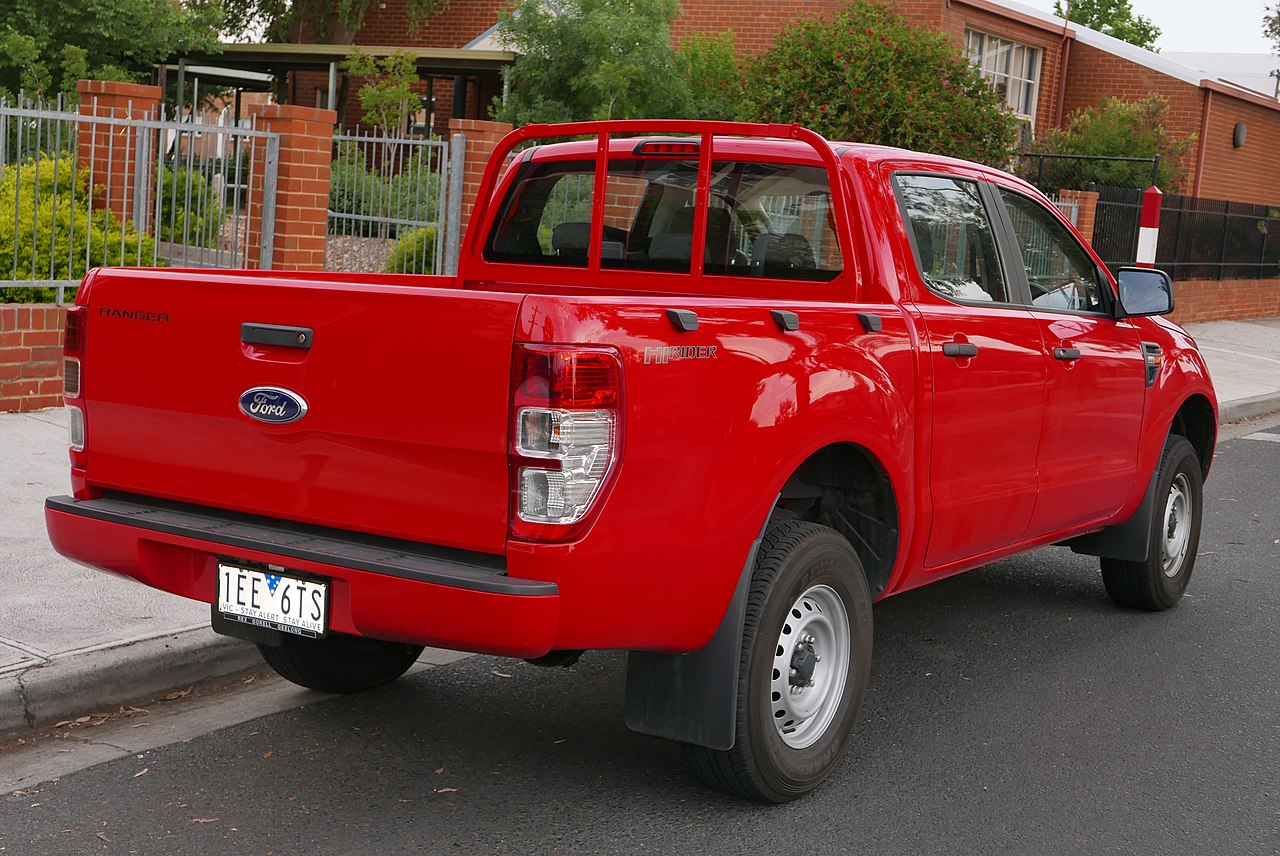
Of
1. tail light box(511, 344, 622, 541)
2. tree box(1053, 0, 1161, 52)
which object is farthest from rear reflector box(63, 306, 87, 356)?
tree box(1053, 0, 1161, 52)

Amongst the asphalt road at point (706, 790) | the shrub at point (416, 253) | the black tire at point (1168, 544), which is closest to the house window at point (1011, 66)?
the shrub at point (416, 253)

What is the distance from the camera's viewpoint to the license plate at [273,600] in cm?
391

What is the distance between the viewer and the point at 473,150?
534 inches

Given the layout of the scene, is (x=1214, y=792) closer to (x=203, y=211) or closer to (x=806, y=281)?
(x=806, y=281)

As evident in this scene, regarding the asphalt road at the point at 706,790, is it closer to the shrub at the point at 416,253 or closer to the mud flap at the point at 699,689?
the mud flap at the point at 699,689

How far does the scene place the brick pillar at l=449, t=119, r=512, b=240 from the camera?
13539 mm

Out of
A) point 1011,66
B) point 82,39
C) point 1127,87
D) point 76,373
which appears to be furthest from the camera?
point 1127,87

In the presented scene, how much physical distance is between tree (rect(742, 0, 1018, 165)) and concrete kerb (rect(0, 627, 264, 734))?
568 inches

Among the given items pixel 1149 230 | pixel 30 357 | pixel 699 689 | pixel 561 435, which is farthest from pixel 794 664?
pixel 1149 230

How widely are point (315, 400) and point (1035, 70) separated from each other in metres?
26.6

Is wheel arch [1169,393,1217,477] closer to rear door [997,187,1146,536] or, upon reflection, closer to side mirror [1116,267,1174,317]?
rear door [997,187,1146,536]

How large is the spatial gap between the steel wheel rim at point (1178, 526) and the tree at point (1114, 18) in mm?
57769

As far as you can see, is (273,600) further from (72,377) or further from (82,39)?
(82,39)

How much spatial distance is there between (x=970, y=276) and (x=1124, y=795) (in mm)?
1862
